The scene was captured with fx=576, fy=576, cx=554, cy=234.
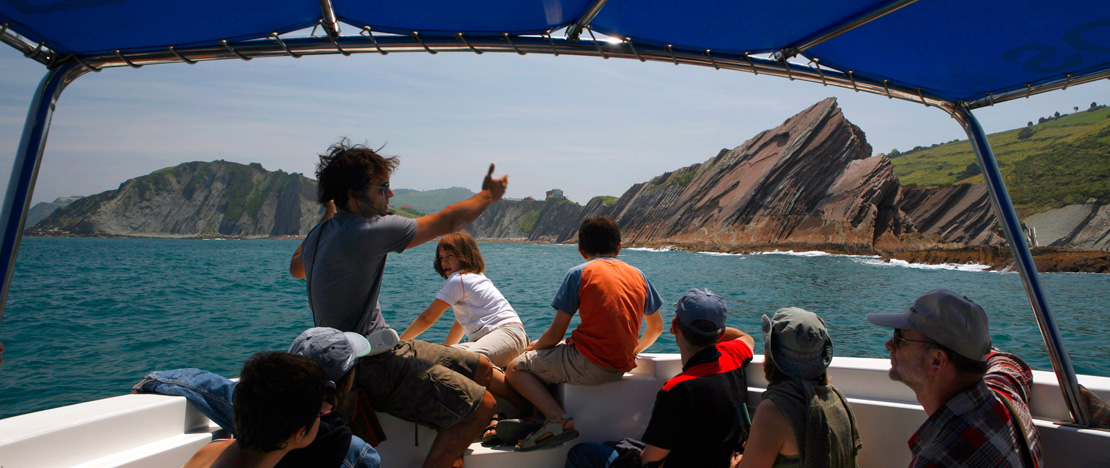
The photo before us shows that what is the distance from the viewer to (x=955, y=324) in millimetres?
1517

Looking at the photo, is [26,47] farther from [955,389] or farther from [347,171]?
[955,389]

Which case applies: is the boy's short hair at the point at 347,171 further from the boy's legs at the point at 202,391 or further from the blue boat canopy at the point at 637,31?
the boy's legs at the point at 202,391

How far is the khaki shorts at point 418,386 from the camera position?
2.15 metres

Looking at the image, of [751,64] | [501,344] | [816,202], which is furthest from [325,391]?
[816,202]

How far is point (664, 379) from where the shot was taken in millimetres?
2979

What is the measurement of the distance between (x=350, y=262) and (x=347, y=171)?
1.13 ft

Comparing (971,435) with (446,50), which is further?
(446,50)

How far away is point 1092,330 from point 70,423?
20447 millimetres

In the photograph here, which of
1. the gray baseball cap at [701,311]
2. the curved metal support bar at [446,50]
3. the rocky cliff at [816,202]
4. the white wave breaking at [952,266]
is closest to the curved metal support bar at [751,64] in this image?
the curved metal support bar at [446,50]

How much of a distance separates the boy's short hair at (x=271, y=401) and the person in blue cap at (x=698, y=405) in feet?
3.86

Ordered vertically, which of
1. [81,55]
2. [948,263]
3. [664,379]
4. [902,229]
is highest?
[902,229]

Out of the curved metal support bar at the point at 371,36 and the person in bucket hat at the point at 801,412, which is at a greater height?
the curved metal support bar at the point at 371,36

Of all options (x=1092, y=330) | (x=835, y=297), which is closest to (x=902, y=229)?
(x=835, y=297)

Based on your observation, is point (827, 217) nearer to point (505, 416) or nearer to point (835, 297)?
point (835, 297)
